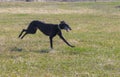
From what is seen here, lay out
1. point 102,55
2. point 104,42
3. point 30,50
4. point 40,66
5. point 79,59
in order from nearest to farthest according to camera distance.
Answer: point 40,66, point 79,59, point 102,55, point 30,50, point 104,42

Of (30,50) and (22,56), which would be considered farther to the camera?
(30,50)

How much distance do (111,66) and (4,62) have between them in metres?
3.11

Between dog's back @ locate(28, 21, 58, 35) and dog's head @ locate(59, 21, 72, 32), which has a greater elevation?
dog's head @ locate(59, 21, 72, 32)

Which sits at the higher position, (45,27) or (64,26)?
(64,26)

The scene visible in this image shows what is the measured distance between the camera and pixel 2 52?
1467 centimetres

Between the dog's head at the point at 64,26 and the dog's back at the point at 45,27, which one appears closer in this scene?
the dog's head at the point at 64,26

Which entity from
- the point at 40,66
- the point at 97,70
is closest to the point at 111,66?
the point at 97,70

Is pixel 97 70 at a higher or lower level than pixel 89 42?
higher

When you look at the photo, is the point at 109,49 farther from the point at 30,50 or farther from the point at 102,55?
the point at 30,50

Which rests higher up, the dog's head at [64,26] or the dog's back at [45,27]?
the dog's head at [64,26]

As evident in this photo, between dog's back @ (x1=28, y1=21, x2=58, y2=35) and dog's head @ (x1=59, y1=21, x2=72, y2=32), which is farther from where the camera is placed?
dog's back @ (x1=28, y1=21, x2=58, y2=35)

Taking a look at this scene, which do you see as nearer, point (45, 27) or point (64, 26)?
point (64, 26)

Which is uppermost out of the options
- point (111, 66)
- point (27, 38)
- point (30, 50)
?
point (111, 66)

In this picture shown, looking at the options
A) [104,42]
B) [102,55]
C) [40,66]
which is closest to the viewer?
[40,66]
